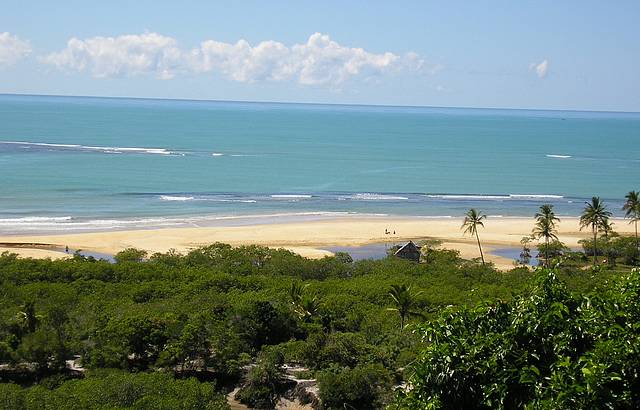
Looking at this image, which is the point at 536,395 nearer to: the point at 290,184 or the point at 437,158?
the point at 290,184

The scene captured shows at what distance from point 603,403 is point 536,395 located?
79 centimetres

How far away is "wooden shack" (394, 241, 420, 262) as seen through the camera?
48500 mm

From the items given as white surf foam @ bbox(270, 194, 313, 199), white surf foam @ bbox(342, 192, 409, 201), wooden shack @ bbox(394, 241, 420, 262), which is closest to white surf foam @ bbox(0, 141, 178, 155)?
white surf foam @ bbox(270, 194, 313, 199)

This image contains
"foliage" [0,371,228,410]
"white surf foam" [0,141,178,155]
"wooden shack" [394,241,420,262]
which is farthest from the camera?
"white surf foam" [0,141,178,155]

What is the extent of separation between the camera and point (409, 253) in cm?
4881

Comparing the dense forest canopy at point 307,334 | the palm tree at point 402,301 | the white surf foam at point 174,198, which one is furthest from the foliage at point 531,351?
the white surf foam at point 174,198

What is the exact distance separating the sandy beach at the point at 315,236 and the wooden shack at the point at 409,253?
Result: 7778 mm

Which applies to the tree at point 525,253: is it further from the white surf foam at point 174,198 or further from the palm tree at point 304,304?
the white surf foam at point 174,198

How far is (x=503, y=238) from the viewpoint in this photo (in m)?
64.4

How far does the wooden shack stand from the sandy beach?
7.78 meters

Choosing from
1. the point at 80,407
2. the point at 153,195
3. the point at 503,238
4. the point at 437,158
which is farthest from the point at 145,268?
the point at 437,158

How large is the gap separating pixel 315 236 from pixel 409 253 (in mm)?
14958

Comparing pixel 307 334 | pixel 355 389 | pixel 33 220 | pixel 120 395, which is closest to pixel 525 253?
pixel 307 334

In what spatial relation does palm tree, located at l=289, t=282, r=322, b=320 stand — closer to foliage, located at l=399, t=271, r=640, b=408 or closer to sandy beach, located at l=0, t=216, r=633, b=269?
foliage, located at l=399, t=271, r=640, b=408
